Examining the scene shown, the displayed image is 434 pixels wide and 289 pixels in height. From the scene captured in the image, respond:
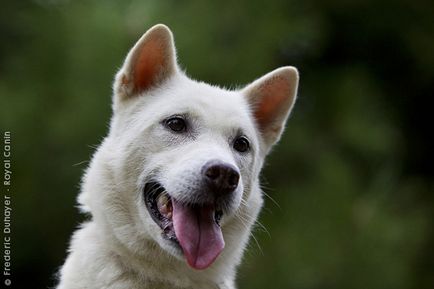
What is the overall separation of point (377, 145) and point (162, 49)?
803 centimetres

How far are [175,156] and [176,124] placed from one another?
0.25 metres

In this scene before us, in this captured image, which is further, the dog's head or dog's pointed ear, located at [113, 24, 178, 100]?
dog's pointed ear, located at [113, 24, 178, 100]

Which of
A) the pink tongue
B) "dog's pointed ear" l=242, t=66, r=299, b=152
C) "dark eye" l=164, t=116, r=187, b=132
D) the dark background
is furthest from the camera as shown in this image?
the dark background

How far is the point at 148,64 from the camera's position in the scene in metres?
5.61

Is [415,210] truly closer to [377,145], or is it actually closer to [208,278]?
[377,145]

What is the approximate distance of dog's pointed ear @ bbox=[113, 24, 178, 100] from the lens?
5453 millimetres

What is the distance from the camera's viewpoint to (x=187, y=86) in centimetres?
560

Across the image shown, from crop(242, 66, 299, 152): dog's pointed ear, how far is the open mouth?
3.62 ft

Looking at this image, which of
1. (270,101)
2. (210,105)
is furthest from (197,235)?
(270,101)

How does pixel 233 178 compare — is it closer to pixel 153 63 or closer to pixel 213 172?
pixel 213 172

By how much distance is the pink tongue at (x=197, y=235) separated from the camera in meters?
4.80

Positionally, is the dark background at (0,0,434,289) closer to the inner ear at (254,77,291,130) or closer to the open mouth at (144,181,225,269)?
the inner ear at (254,77,291,130)

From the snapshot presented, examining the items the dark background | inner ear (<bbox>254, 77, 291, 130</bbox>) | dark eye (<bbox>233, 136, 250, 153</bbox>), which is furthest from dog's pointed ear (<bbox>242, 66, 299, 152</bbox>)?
the dark background

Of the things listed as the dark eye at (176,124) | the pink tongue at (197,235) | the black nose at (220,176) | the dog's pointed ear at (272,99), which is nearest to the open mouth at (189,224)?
the pink tongue at (197,235)
